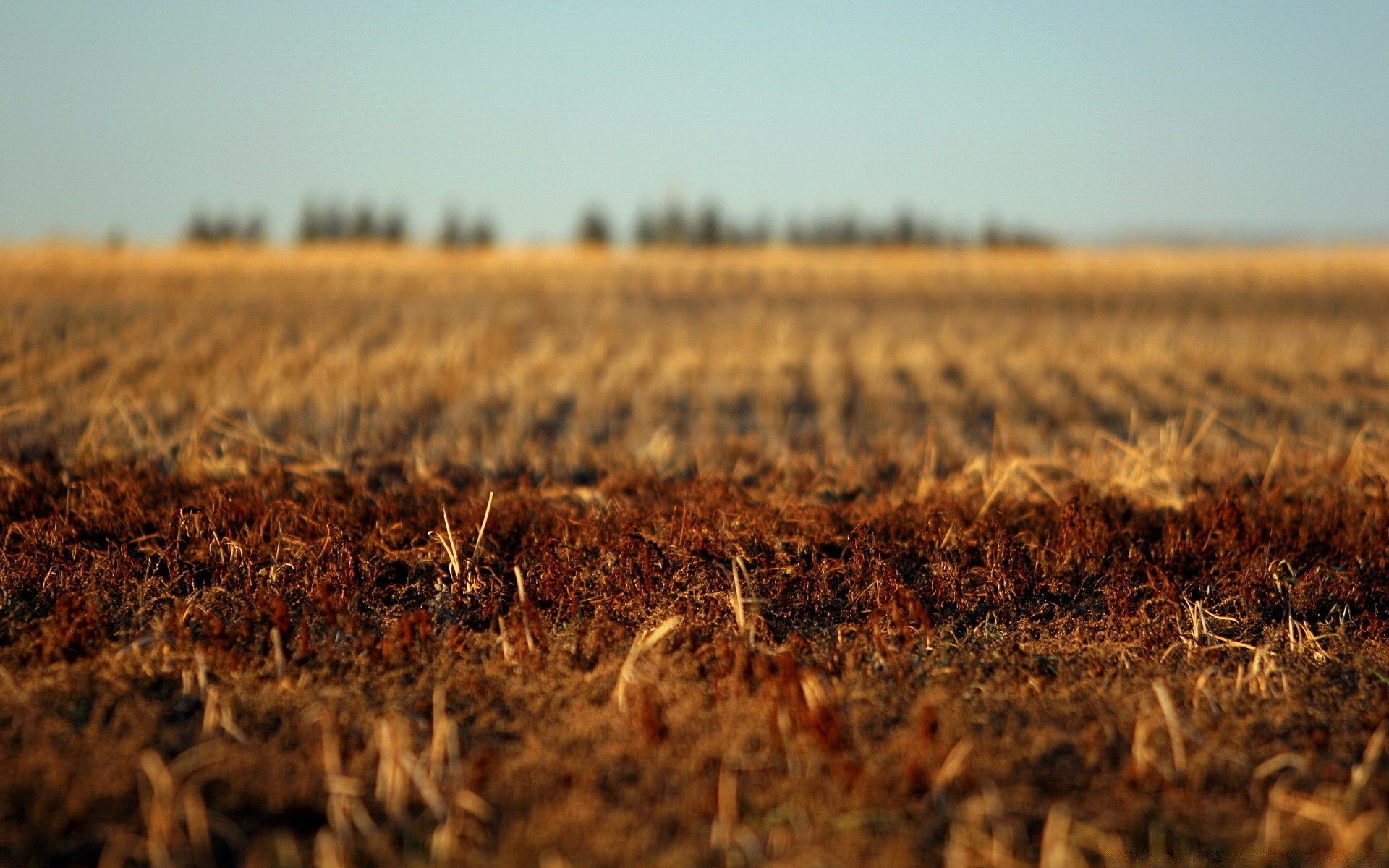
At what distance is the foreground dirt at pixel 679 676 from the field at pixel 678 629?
17 mm

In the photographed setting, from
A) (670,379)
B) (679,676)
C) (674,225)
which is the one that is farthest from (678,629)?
(674,225)

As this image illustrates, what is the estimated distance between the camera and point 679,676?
393 centimetres

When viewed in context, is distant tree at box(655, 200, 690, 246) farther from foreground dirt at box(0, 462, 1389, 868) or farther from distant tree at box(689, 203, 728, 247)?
foreground dirt at box(0, 462, 1389, 868)

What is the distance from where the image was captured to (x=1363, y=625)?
4430mm

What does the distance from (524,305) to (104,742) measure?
40.4 ft

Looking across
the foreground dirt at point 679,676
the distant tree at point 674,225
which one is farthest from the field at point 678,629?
the distant tree at point 674,225

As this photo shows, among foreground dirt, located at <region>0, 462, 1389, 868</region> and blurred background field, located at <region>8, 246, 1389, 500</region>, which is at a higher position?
blurred background field, located at <region>8, 246, 1389, 500</region>

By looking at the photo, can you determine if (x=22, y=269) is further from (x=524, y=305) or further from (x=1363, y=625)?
(x=1363, y=625)

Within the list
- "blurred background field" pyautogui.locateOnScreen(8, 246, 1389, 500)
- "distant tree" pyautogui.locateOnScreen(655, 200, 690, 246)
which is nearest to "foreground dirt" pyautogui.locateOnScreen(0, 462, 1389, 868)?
"blurred background field" pyautogui.locateOnScreen(8, 246, 1389, 500)

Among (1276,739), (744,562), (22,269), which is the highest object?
(22,269)

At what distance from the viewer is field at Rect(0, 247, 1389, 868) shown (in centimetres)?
301

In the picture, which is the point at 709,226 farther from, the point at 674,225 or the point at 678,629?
the point at 678,629

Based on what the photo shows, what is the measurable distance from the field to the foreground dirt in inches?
0.7

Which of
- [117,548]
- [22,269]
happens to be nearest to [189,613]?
[117,548]
